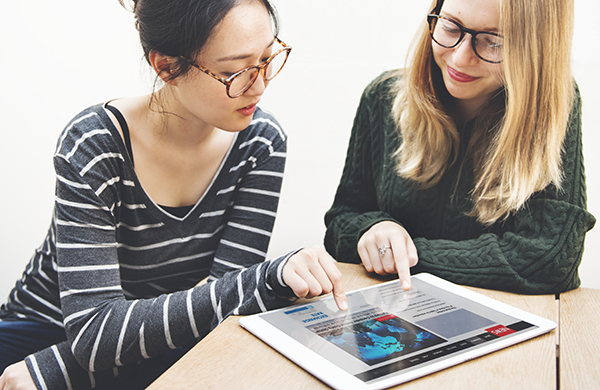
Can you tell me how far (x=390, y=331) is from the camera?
0.65 meters

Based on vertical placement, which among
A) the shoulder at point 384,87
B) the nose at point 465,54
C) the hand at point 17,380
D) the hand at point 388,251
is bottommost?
the hand at point 17,380

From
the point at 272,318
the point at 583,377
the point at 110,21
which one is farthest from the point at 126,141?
the point at 110,21

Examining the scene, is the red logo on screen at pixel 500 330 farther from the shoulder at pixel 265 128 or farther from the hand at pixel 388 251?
the shoulder at pixel 265 128

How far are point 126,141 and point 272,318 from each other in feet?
1.59

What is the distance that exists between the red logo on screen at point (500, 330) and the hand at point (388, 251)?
194mm

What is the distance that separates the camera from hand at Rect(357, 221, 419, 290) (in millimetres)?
866

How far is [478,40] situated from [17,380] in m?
1.03

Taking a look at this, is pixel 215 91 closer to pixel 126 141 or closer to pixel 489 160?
pixel 126 141

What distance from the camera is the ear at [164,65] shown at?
895 mm

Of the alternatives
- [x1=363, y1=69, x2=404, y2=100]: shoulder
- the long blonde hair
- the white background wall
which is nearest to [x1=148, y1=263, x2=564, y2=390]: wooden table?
the long blonde hair

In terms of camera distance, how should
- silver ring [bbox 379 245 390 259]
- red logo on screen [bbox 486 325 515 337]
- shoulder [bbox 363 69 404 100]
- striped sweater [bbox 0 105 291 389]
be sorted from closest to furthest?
1. red logo on screen [bbox 486 325 515 337]
2. striped sweater [bbox 0 105 291 389]
3. silver ring [bbox 379 245 390 259]
4. shoulder [bbox 363 69 404 100]

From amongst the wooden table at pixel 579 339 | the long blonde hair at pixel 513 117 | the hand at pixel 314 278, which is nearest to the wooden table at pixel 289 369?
the wooden table at pixel 579 339

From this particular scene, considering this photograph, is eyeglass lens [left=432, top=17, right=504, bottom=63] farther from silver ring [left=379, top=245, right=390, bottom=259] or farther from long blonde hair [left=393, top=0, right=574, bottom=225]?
silver ring [left=379, top=245, right=390, bottom=259]

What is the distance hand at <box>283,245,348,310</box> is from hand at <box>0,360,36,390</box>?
Result: 19.2 inches
